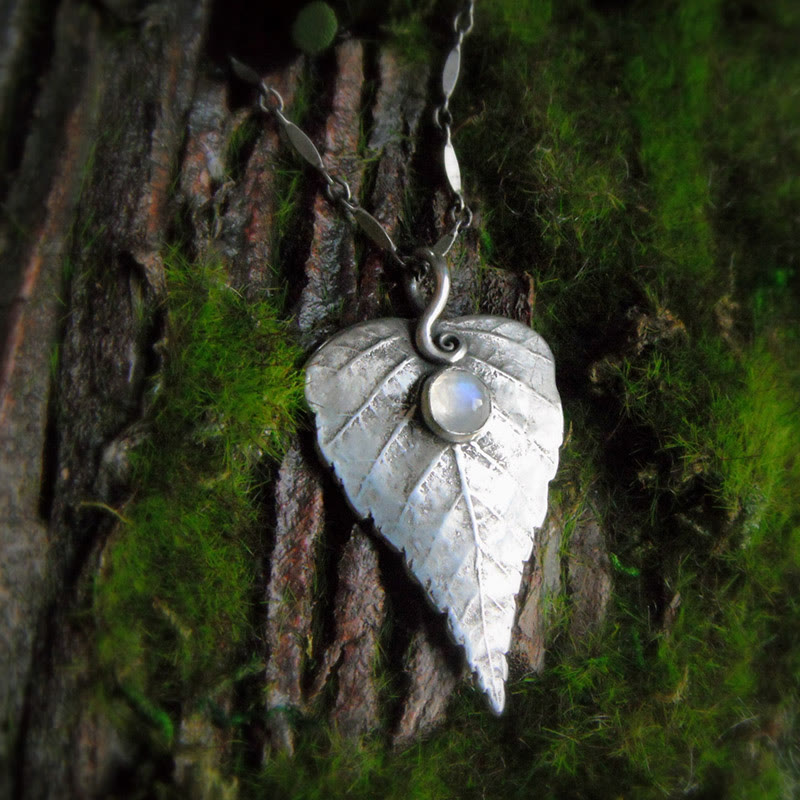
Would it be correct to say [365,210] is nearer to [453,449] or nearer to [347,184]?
[347,184]

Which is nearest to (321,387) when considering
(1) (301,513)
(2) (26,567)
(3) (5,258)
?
(1) (301,513)

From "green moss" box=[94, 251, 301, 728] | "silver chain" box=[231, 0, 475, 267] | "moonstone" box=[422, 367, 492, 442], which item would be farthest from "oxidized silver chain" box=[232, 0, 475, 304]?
"green moss" box=[94, 251, 301, 728]

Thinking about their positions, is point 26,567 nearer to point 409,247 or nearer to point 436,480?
point 436,480

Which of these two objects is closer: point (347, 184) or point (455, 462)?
point (455, 462)

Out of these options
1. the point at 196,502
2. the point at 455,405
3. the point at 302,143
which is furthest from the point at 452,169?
the point at 196,502

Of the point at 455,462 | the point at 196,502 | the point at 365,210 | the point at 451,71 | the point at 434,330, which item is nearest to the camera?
the point at 196,502

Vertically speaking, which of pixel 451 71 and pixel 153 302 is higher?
pixel 451 71

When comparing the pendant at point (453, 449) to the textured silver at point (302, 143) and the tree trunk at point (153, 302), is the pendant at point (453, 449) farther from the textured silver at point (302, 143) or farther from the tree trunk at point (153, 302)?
the textured silver at point (302, 143)

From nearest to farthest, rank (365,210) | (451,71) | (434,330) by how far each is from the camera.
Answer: (434,330), (365,210), (451,71)
